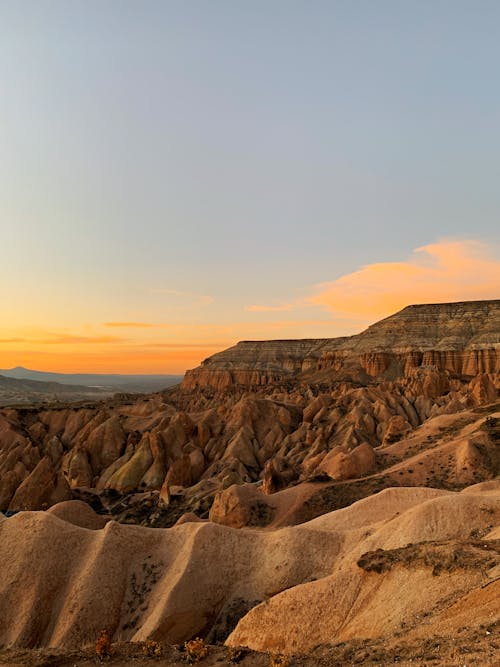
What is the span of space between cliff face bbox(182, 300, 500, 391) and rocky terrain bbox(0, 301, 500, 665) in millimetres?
33794

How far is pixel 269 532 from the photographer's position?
28.2 meters

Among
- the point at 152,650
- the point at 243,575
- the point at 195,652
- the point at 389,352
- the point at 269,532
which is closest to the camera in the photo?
Answer: the point at 195,652

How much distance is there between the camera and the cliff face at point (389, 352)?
119 metres

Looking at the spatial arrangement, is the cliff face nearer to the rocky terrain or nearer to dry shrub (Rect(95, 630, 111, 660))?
the rocky terrain

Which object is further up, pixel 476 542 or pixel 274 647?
pixel 476 542

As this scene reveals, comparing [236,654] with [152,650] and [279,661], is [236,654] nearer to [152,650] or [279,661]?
[279,661]

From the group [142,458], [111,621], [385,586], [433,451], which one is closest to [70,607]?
[111,621]

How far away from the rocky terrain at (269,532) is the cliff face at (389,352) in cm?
3379

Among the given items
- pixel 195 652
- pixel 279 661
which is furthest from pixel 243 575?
pixel 279 661

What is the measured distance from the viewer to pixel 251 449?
71625 millimetres

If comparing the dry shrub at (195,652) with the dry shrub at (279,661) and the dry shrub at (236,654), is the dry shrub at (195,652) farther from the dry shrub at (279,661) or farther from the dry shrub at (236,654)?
the dry shrub at (279,661)

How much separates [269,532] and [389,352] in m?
110

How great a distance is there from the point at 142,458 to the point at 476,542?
56.5 meters

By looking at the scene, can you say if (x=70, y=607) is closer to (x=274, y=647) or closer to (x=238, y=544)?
(x=238, y=544)
